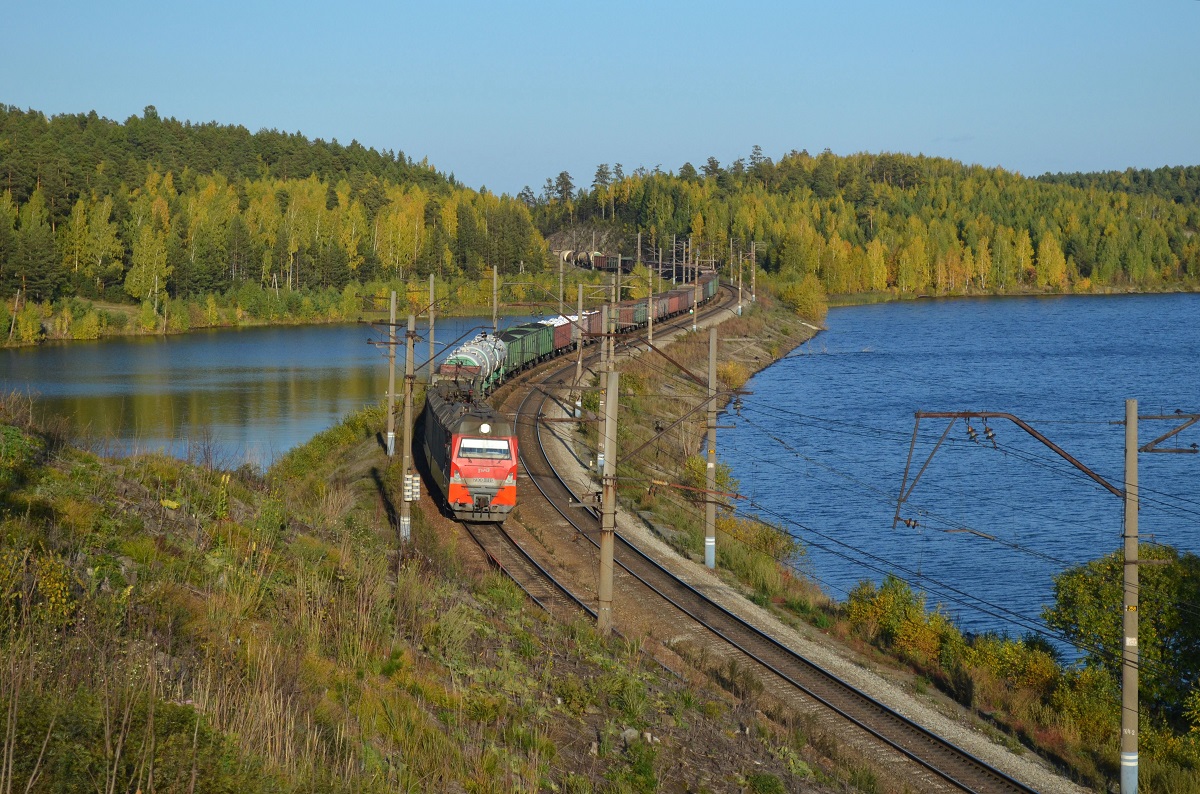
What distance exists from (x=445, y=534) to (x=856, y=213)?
172m

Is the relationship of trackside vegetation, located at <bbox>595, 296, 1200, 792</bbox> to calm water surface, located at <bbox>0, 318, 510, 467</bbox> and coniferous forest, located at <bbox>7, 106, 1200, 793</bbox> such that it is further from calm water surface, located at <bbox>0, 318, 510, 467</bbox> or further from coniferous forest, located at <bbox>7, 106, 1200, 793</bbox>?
calm water surface, located at <bbox>0, 318, 510, 467</bbox>

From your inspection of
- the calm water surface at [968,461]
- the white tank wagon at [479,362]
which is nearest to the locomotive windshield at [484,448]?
the white tank wagon at [479,362]

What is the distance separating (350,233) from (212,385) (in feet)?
223

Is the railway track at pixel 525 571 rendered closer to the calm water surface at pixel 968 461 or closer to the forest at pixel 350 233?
the calm water surface at pixel 968 461

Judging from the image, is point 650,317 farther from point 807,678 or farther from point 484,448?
point 807,678

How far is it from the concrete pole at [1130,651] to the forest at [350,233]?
292 feet

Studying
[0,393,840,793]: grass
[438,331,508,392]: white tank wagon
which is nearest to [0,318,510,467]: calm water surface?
[438,331,508,392]: white tank wagon

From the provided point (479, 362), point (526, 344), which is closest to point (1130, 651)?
point (479, 362)

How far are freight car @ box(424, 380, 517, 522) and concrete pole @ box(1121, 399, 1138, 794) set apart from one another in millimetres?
15186

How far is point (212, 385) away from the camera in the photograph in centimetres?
6694

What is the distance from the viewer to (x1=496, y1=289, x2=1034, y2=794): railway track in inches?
686

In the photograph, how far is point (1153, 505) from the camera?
127ft

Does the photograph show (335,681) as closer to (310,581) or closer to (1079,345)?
(310,581)

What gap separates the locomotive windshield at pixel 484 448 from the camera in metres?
28.9
